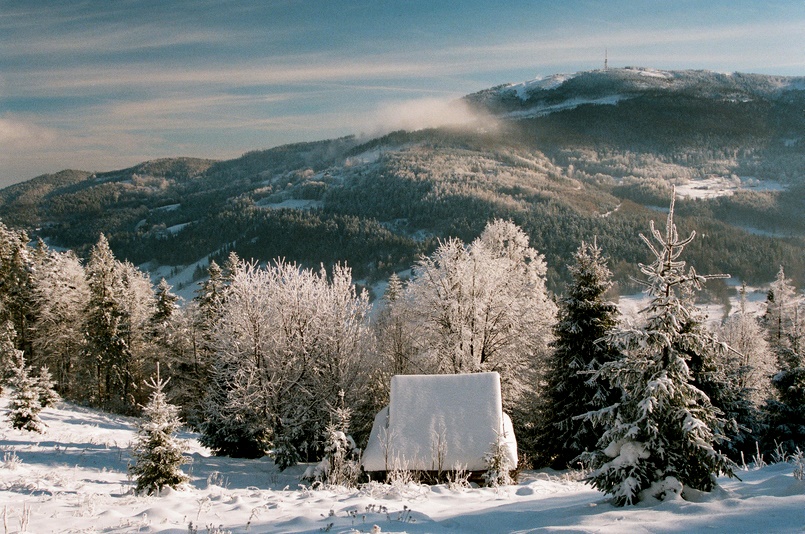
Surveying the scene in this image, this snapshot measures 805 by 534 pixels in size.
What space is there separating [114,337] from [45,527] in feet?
110

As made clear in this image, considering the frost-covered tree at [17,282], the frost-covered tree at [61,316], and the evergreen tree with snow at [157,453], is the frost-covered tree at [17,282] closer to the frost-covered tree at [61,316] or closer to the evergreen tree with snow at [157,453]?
the frost-covered tree at [61,316]

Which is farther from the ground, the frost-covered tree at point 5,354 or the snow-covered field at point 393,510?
the snow-covered field at point 393,510

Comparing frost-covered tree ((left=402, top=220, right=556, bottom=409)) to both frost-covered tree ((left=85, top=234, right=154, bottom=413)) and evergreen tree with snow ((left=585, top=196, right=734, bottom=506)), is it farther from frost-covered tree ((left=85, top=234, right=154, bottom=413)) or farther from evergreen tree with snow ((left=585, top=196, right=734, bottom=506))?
frost-covered tree ((left=85, top=234, right=154, bottom=413))

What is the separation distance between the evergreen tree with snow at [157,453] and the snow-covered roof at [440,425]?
23.6 feet

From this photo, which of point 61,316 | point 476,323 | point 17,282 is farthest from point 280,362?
point 17,282

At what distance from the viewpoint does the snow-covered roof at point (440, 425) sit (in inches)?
673

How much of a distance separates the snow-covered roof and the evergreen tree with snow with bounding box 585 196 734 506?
9.57 meters

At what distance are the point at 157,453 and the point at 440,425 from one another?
380 inches

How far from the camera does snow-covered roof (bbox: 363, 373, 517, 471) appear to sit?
1711cm

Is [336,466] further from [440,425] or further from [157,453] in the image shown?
[157,453]

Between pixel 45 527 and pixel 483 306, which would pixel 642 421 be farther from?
pixel 483 306

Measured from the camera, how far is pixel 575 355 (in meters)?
Answer: 22.4

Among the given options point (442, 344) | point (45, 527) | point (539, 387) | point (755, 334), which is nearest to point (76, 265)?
point (442, 344)

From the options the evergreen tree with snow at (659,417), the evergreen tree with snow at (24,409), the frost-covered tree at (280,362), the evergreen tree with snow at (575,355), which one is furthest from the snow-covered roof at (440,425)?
the evergreen tree with snow at (24,409)
